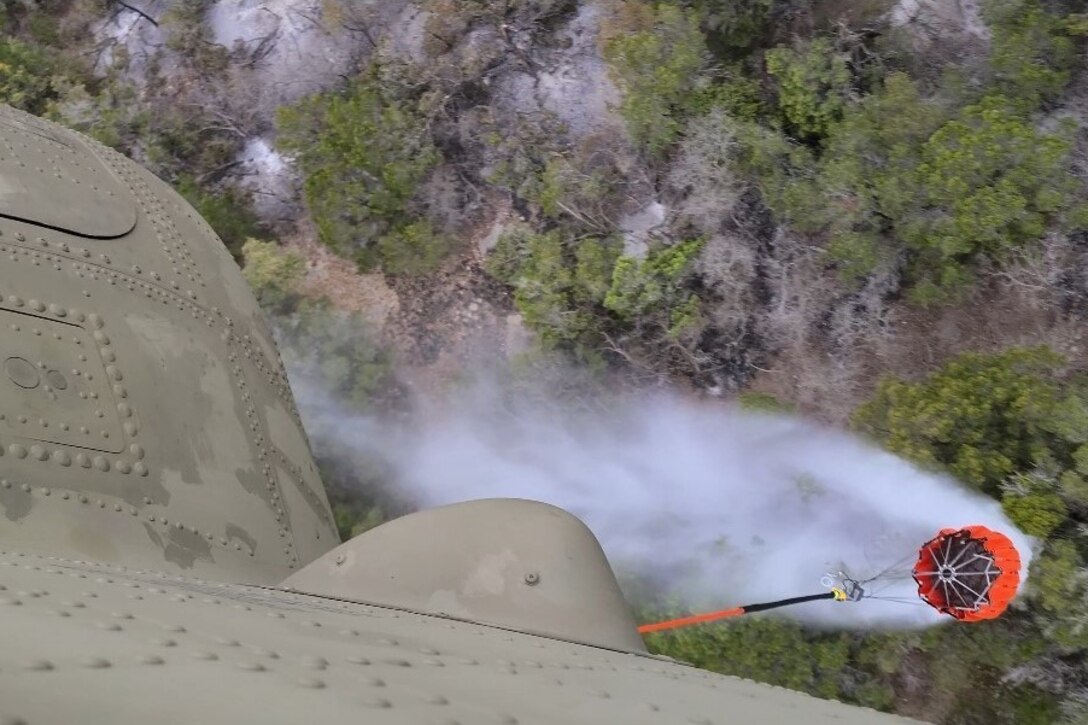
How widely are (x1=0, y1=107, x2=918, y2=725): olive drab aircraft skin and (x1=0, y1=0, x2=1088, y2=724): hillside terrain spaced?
3.09 meters

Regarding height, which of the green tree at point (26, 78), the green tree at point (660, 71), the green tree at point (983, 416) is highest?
the green tree at point (660, 71)

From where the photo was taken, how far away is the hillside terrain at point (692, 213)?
239 inches

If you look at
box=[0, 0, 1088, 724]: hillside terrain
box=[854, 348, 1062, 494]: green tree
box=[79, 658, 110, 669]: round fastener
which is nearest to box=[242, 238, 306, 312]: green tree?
box=[0, 0, 1088, 724]: hillside terrain

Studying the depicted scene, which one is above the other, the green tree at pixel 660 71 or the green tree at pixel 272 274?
the green tree at pixel 660 71

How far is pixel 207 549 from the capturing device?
3.94m

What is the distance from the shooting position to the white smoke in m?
6.57

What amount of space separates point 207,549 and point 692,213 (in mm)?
4985

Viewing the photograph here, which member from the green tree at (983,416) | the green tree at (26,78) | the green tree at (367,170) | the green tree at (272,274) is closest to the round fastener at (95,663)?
the green tree at (983,416)

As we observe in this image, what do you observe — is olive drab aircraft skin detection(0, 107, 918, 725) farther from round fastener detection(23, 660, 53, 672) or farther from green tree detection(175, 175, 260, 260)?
green tree detection(175, 175, 260, 260)

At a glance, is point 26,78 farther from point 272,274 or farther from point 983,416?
point 983,416

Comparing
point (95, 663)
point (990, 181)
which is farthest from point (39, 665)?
point (990, 181)

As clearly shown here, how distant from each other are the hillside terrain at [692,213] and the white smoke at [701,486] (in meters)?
0.20

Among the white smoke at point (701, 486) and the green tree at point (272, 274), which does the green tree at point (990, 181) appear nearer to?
the white smoke at point (701, 486)

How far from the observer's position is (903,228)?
654 centimetres
